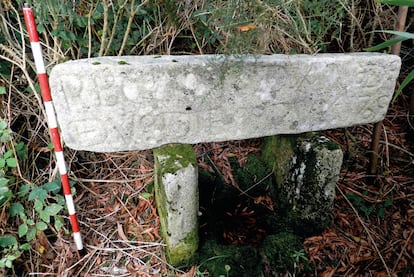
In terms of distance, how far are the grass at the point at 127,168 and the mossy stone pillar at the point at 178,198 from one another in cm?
13

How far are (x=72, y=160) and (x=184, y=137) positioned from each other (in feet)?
2.80

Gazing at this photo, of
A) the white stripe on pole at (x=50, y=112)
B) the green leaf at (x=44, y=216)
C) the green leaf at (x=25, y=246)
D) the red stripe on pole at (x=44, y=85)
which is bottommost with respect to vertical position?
the green leaf at (x=25, y=246)

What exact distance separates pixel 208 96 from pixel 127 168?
93 centimetres

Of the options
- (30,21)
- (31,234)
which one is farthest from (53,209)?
(30,21)

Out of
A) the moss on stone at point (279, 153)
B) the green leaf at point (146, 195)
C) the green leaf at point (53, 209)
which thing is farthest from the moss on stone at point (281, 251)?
the green leaf at point (53, 209)

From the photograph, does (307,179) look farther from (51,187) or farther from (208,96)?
(51,187)

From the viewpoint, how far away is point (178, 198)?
1.46 metres

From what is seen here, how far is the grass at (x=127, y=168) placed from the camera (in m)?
1.63

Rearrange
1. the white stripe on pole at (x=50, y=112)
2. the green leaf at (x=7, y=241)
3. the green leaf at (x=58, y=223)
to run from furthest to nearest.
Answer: the green leaf at (x=58, y=223), the green leaf at (x=7, y=241), the white stripe on pole at (x=50, y=112)

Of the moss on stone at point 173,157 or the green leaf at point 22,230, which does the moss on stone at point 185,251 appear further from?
the green leaf at point 22,230

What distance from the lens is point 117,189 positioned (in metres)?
1.98

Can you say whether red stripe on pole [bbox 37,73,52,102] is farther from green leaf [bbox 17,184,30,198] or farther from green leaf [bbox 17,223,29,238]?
green leaf [bbox 17,223,29,238]

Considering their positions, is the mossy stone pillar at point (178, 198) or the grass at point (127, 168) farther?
the grass at point (127, 168)

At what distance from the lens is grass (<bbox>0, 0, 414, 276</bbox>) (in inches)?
64.1
